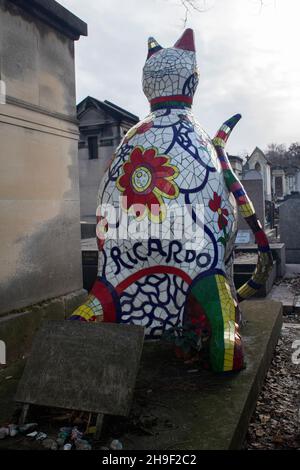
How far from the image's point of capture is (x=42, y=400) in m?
2.66

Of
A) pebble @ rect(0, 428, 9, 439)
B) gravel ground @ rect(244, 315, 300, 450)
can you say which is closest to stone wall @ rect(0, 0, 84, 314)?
pebble @ rect(0, 428, 9, 439)

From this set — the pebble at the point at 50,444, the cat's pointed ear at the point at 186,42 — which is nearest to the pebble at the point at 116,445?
the pebble at the point at 50,444

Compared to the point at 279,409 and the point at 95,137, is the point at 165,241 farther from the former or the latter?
the point at 95,137

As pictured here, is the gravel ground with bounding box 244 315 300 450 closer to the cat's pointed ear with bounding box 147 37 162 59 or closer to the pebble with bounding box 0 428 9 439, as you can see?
the pebble with bounding box 0 428 9 439

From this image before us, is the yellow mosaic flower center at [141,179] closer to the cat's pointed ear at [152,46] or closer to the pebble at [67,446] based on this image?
the cat's pointed ear at [152,46]

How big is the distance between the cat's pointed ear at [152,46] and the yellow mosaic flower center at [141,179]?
135 cm

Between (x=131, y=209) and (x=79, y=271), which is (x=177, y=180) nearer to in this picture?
(x=131, y=209)

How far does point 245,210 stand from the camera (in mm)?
4102

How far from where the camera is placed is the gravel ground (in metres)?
3.07

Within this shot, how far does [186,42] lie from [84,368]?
3140 millimetres

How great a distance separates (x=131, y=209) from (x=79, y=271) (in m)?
2.00

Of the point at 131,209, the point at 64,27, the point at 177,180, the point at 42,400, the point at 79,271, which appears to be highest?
the point at 64,27

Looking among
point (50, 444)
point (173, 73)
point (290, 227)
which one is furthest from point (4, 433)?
point (290, 227)
